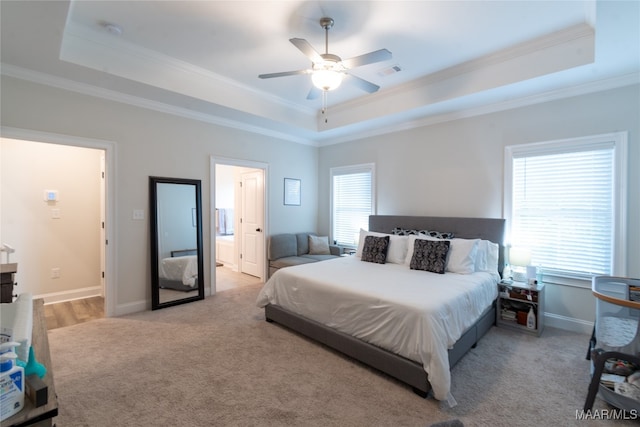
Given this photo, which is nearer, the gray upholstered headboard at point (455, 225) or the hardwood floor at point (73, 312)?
the hardwood floor at point (73, 312)

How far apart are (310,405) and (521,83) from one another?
381 centimetres

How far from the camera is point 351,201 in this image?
5676 millimetres

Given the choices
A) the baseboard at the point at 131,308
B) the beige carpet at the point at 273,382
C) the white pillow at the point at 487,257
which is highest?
the white pillow at the point at 487,257

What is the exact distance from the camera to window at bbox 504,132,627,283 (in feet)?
10.2

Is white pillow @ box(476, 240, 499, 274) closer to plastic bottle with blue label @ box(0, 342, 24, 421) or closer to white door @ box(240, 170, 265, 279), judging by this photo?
white door @ box(240, 170, 265, 279)

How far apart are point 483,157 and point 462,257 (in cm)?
152

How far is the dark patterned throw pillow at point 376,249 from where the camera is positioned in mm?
3997

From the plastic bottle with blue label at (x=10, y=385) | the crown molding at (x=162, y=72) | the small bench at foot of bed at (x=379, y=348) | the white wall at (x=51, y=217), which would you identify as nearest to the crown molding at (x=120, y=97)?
the crown molding at (x=162, y=72)

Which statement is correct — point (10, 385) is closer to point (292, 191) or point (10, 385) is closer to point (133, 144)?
point (133, 144)

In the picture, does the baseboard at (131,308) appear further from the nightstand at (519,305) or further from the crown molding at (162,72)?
the nightstand at (519,305)

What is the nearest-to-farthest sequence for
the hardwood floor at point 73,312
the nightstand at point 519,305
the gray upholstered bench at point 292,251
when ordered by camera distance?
the nightstand at point 519,305
the hardwood floor at point 73,312
the gray upholstered bench at point 292,251

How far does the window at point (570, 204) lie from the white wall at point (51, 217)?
6.02 m

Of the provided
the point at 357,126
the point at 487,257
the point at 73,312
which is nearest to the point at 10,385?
the point at 73,312

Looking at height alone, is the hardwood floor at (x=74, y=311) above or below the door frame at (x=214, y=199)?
below
